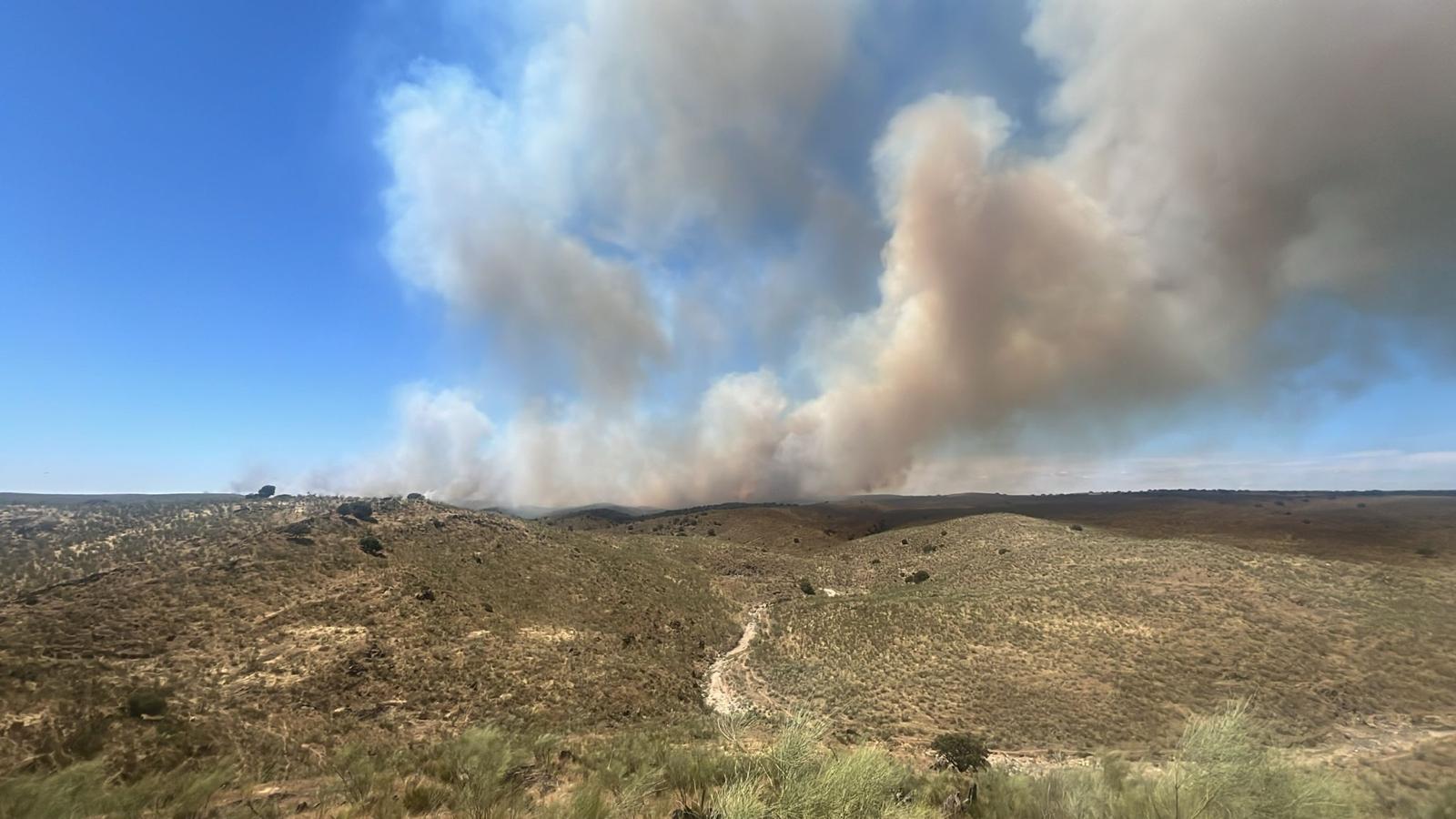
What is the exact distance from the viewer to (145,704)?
19922 millimetres

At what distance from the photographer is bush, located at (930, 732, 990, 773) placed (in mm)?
20078

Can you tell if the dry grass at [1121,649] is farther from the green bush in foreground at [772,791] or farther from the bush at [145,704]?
the bush at [145,704]

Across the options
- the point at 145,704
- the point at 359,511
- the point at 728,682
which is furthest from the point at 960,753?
the point at 359,511

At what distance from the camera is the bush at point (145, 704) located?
19750mm

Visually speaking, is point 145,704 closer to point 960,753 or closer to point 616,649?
point 616,649

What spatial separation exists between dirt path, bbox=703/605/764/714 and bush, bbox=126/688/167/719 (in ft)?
73.8

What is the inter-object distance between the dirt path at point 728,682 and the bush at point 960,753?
9.28m

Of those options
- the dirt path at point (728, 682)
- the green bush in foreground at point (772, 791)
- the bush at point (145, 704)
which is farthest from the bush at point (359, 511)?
the green bush in foreground at point (772, 791)

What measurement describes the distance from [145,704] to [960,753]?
30.9m

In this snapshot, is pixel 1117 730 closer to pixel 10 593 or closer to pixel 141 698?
pixel 141 698

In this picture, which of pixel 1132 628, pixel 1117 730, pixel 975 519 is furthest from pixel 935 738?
pixel 975 519

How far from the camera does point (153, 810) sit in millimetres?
9633

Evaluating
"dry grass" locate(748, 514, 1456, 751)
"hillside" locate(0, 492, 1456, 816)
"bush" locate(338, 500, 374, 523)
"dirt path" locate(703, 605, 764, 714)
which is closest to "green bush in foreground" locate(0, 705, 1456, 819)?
"hillside" locate(0, 492, 1456, 816)

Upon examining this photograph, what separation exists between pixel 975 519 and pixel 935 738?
6993 centimetres
